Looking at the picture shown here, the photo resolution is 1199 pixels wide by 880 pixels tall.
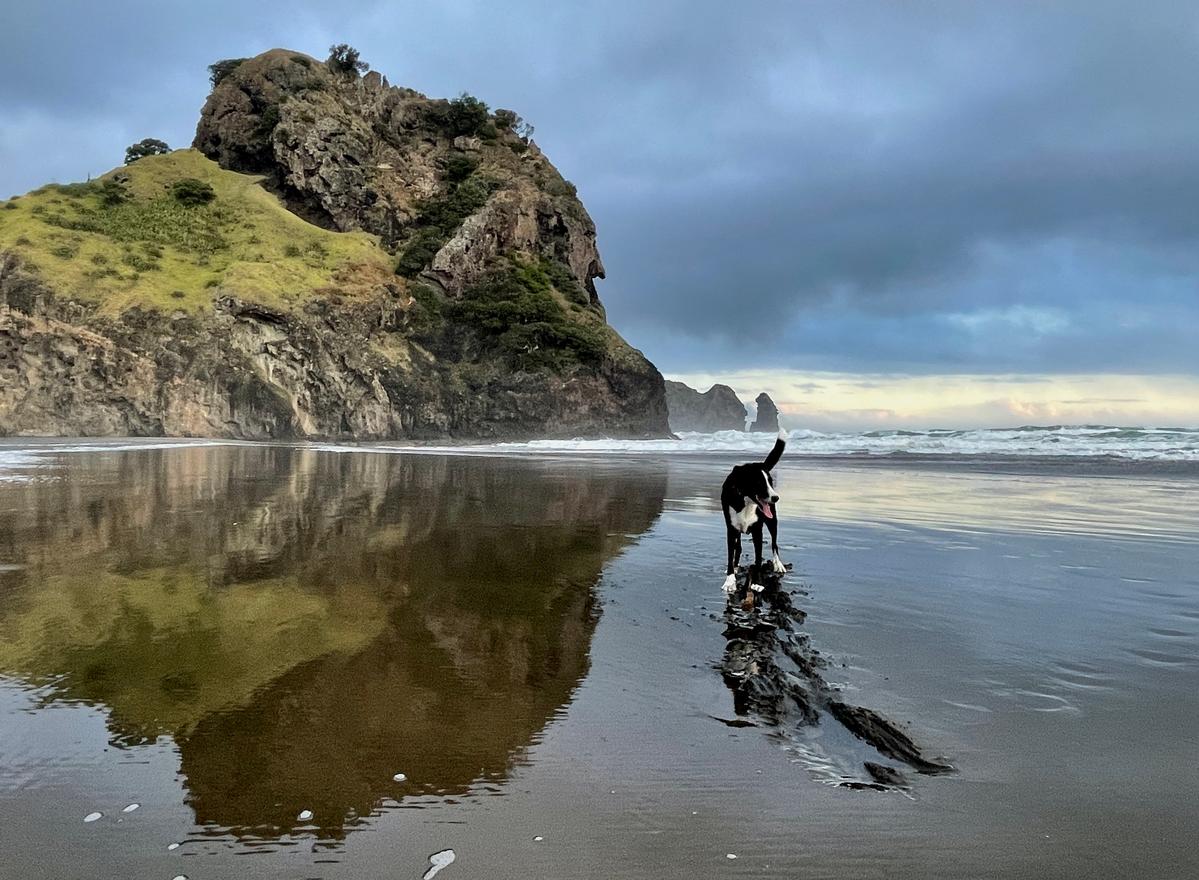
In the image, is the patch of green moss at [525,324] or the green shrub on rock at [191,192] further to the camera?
the green shrub on rock at [191,192]

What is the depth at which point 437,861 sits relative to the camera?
7.15ft

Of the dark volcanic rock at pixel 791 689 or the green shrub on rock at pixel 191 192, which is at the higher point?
the green shrub on rock at pixel 191 192

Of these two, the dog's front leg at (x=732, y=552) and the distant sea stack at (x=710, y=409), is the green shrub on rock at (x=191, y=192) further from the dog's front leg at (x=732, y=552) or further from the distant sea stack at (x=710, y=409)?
the distant sea stack at (x=710, y=409)

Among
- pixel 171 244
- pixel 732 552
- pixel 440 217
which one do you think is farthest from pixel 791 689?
pixel 440 217

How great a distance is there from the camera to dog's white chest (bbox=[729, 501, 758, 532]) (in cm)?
631

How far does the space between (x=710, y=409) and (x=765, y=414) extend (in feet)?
43.2

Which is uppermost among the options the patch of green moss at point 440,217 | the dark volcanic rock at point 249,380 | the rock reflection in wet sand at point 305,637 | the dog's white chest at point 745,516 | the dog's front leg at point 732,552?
the patch of green moss at point 440,217

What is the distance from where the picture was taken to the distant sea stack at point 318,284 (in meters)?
46.8

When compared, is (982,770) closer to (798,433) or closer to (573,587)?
(573,587)

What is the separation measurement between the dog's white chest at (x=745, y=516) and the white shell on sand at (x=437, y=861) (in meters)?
4.51

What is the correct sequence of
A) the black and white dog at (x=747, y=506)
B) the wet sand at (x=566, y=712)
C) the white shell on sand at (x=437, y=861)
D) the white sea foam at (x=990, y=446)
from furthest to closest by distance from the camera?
the white sea foam at (x=990, y=446) < the black and white dog at (x=747, y=506) < the wet sand at (x=566, y=712) < the white shell on sand at (x=437, y=861)

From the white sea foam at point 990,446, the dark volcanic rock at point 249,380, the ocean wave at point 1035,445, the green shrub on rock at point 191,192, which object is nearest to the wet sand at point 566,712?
the white sea foam at point 990,446

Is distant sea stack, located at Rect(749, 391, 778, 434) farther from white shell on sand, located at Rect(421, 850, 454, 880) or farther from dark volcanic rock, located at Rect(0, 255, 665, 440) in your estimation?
white shell on sand, located at Rect(421, 850, 454, 880)

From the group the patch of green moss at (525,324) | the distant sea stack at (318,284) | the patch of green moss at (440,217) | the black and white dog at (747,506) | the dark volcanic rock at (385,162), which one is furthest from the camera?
the dark volcanic rock at (385,162)
